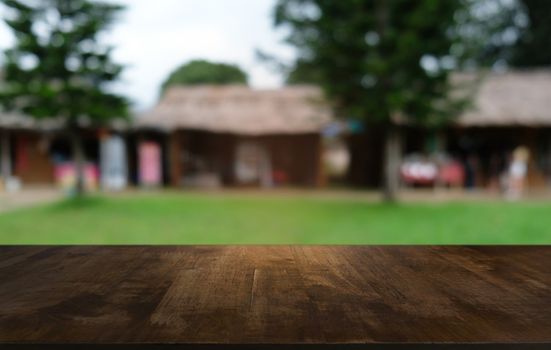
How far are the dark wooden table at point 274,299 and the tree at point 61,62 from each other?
8.22m

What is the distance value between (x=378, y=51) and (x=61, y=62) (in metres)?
5.92

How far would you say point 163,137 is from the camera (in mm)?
13359

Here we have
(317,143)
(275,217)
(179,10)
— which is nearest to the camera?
(179,10)

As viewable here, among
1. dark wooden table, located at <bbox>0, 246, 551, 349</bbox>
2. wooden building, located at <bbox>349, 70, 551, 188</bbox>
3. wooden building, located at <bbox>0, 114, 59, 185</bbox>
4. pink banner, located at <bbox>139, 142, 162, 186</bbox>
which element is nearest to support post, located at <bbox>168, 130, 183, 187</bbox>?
pink banner, located at <bbox>139, 142, 162, 186</bbox>

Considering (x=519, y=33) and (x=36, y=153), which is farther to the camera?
(x=519, y=33)

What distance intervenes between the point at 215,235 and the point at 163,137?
810cm

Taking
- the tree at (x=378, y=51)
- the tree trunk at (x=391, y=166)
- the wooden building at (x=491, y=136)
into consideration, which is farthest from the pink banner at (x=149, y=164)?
the wooden building at (x=491, y=136)

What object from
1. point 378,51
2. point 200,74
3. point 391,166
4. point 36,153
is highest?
point 200,74

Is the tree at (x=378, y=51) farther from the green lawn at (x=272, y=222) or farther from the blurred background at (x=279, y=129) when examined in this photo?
the green lawn at (x=272, y=222)

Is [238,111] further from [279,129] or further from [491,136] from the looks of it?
[491,136]

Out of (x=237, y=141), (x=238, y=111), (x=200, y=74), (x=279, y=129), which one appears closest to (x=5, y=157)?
(x=237, y=141)

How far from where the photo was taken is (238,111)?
523 inches

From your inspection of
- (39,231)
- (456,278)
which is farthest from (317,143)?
(456,278)

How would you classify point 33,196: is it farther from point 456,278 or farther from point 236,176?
point 456,278
